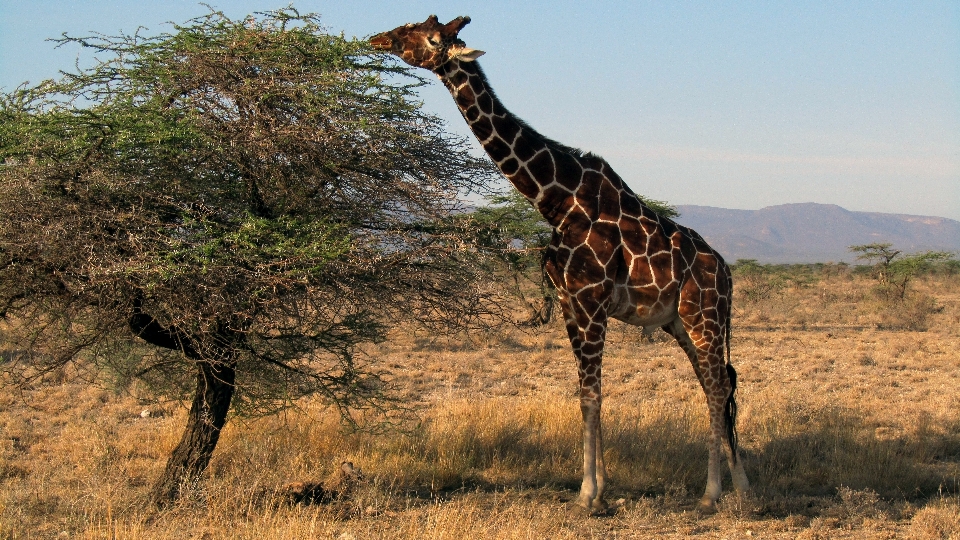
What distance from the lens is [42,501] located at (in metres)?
6.33

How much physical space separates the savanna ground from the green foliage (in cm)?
120

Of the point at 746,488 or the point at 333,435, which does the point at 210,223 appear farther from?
the point at 746,488

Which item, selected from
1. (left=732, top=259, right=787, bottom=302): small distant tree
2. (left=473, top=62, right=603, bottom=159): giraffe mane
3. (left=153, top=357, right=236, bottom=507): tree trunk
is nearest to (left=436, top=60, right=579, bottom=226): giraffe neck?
(left=473, top=62, right=603, bottom=159): giraffe mane

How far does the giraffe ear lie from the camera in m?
6.49

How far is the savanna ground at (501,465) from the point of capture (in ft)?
19.6

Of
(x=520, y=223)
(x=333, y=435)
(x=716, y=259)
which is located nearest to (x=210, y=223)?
(x=333, y=435)

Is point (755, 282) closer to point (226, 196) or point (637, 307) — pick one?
point (637, 307)

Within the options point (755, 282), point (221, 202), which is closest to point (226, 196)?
point (221, 202)

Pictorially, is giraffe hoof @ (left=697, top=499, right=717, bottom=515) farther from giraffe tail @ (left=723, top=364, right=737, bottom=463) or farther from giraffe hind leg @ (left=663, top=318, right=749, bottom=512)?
giraffe tail @ (left=723, top=364, right=737, bottom=463)

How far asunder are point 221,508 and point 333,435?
2381mm

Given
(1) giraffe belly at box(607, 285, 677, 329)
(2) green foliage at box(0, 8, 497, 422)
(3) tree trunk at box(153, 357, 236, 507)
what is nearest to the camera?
(2) green foliage at box(0, 8, 497, 422)

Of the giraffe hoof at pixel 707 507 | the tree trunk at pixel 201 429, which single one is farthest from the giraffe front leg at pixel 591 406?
the tree trunk at pixel 201 429

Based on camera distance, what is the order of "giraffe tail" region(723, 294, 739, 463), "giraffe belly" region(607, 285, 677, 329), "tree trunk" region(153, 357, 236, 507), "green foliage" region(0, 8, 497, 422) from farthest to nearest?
"giraffe tail" region(723, 294, 739, 463), "giraffe belly" region(607, 285, 677, 329), "tree trunk" region(153, 357, 236, 507), "green foliage" region(0, 8, 497, 422)

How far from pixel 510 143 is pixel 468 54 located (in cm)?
85
